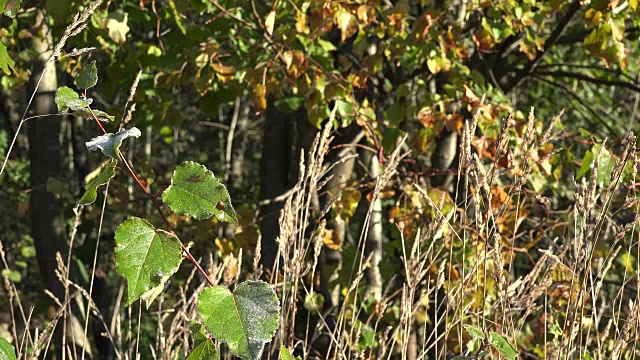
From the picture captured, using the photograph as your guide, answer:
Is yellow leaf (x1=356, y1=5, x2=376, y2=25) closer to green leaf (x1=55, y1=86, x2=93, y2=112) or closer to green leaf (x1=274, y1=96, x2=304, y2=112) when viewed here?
green leaf (x1=274, y1=96, x2=304, y2=112)

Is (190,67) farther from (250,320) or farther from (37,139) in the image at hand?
(250,320)

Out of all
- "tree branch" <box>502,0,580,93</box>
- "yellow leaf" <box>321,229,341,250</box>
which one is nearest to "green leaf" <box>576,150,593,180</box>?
"tree branch" <box>502,0,580,93</box>

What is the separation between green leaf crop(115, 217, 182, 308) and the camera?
41.9 inches

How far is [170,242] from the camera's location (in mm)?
1099

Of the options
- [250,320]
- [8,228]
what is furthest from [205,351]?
[8,228]

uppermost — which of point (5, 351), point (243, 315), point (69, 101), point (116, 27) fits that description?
point (116, 27)

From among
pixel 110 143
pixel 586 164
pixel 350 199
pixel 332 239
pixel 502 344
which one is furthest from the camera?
pixel 332 239

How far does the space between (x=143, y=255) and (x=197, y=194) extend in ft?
0.35

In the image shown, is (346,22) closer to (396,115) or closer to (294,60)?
(294,60)

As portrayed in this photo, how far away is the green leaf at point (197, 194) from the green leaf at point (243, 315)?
0.33 ft

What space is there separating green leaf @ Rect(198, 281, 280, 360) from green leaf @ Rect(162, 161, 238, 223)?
0.33 ft

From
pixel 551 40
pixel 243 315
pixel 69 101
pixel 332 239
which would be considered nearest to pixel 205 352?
pixel 243 315

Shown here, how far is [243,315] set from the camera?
1096 millimetres

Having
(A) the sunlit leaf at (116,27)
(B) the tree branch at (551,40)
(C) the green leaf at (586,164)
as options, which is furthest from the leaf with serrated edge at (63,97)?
(B) the tree branch at (551,40)
